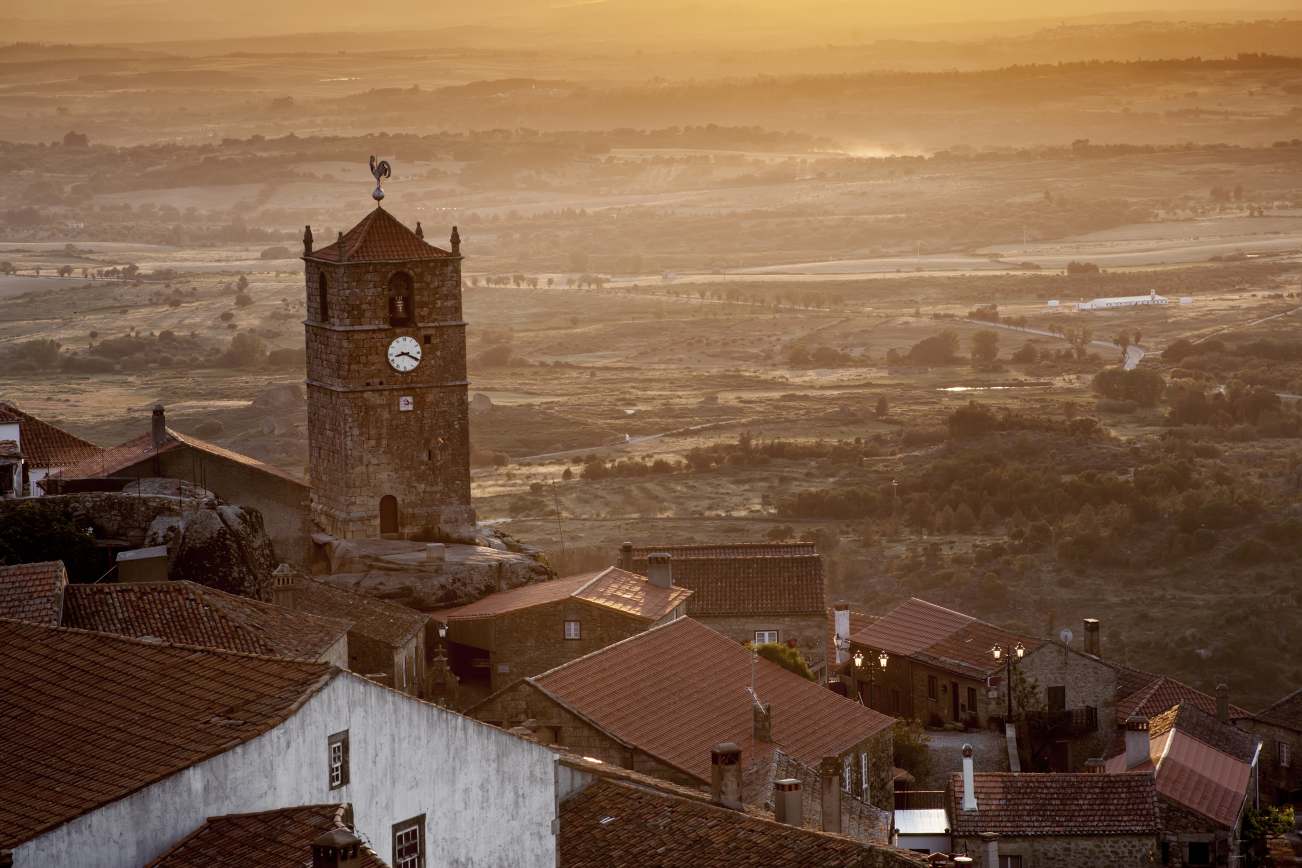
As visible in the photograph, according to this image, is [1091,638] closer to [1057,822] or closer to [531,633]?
[1057,822]

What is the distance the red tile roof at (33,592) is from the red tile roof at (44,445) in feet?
44.5

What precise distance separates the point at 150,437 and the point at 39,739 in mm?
22775

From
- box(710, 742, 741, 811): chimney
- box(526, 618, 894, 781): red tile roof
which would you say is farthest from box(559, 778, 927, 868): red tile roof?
box(526, 618, 894, 781): red tile roof

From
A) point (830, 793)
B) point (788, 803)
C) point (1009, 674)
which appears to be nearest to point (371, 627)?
point (830, 793)

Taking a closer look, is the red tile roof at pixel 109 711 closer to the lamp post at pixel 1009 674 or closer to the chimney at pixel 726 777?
the chimney at pixel 726 777

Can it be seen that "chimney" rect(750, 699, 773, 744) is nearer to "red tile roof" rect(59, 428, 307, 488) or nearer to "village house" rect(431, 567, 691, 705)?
"village house" rect(431, 567, 691, 705)

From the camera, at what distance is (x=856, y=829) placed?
32.1 meters

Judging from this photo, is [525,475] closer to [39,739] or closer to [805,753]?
[805,753]

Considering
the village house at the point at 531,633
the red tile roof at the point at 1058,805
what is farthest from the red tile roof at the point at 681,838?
the village house at the point at 531,633

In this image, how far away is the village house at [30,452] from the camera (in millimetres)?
38969

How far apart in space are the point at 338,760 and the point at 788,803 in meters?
8.13

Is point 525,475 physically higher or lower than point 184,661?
lower

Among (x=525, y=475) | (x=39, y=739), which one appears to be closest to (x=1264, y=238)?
(x=525, y=475)

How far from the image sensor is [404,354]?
44781 mm
